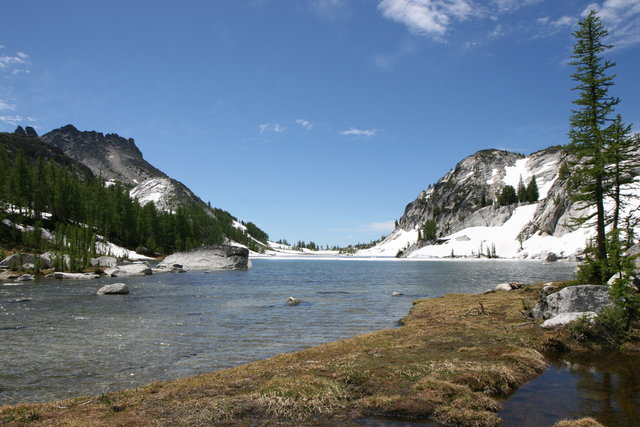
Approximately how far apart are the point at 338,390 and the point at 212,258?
10167 centimetres

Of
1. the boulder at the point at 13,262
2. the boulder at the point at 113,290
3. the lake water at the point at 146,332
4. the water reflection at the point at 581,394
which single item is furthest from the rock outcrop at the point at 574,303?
the boulder at the point at 13,262

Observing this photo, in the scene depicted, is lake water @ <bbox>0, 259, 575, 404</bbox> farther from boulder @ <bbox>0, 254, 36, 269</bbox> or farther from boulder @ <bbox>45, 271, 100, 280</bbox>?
boulder @ <bbox>0, 254, 36, 269</bbox>

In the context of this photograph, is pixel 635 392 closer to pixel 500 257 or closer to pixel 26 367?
pixel 26 367

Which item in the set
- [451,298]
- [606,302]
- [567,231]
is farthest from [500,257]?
[606,302]

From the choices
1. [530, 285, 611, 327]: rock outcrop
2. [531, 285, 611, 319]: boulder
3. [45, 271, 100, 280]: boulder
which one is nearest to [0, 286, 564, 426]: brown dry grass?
[530, 285, 611, 327]: rock outcrop

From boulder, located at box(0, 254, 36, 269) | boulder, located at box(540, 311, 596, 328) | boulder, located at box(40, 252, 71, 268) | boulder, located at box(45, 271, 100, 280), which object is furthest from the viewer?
boulder, located at box(40, 252, 71, 268)

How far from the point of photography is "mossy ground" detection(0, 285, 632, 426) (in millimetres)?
10609

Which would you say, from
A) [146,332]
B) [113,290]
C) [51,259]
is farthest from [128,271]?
[146,332]

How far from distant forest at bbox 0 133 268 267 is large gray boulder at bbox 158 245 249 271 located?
21.7 meters

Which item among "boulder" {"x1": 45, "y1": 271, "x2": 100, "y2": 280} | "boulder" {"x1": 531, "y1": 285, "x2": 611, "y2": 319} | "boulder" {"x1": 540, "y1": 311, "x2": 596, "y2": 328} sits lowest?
"boulder" {"x1": 45, "y1": 271, "x2": 100, "y2": 280}

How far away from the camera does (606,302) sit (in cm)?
2067

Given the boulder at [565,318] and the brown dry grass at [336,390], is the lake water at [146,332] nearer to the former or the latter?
the brown dry grass at [336,390]

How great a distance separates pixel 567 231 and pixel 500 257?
33.3 meters

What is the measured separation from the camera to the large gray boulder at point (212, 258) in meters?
105
